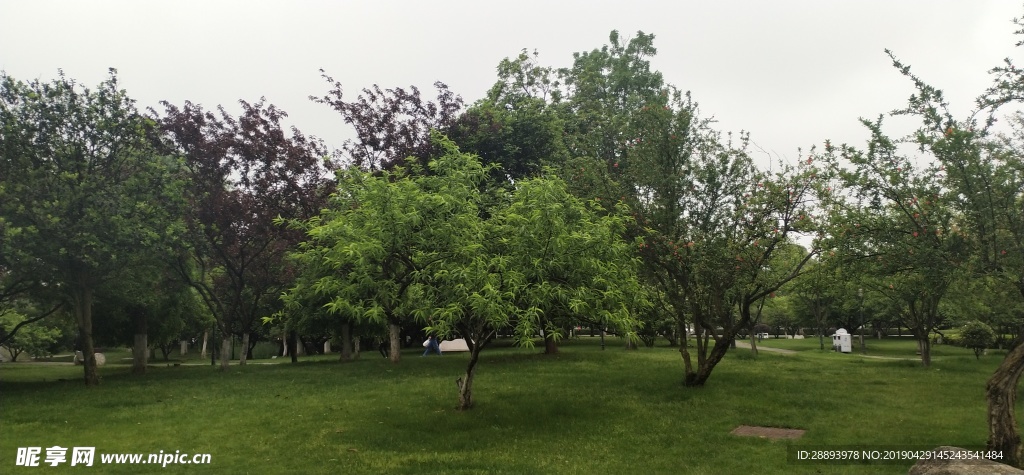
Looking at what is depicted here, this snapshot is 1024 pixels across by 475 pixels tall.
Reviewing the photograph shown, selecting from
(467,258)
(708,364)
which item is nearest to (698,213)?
(708,364)

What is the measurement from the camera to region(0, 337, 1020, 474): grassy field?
35.8 ft

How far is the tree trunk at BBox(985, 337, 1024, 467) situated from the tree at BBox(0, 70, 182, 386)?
77.2 feet

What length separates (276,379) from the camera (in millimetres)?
22453

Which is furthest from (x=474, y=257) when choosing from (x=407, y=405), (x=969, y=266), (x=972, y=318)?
(x=972, y=318)

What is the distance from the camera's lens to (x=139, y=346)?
91.2 ft

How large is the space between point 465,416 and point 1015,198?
12271mm

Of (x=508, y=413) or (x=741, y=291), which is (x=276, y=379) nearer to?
(x=508, y=413)

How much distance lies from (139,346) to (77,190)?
10.7 meters

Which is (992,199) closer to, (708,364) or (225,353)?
(708,364)

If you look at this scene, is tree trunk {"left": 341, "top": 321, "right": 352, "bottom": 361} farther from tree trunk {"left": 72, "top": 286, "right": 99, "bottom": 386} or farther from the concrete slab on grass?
the concrete slab on grass

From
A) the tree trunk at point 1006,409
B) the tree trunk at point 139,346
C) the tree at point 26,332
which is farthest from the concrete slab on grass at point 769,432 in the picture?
the tree trunk at point 139,346

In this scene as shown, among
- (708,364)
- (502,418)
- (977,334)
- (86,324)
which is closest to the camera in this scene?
(502,418)

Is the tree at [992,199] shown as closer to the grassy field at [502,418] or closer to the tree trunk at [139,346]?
the grassy field at [502,418]

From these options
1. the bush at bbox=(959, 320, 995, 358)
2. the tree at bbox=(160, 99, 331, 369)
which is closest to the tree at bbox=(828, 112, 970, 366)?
the tree at bbox=(160, 99, 331, 369)
